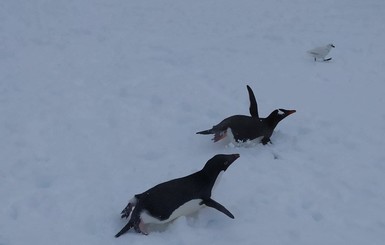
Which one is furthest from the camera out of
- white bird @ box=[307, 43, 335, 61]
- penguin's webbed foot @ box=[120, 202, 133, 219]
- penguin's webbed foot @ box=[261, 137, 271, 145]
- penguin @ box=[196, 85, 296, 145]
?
white bird @ box=[307, 43, 335, 61]

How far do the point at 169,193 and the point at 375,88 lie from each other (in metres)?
4.12

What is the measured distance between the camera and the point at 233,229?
3693mm

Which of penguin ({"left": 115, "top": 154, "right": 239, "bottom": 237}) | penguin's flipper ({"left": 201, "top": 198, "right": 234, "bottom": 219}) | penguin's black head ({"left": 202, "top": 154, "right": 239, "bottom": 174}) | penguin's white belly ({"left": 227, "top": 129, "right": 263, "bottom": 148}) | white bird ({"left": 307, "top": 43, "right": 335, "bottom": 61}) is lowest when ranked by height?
white bird ({"left": 307, "top": 43, "right": 335, "bottom": 61})

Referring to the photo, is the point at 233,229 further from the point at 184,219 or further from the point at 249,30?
the point at 249,30

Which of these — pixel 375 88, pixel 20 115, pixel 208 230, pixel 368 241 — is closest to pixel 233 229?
pixel 208 230

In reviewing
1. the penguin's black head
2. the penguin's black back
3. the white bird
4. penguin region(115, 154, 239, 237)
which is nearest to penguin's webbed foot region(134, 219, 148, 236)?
penguin region(115, 154, 239, 237)

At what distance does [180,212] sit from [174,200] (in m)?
0.14

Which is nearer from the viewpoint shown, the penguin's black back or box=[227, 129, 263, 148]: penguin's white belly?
the penguin's black back

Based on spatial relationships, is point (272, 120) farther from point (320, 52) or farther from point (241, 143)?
point (320, 52)

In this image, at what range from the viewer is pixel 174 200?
3559 mm

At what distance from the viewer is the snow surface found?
380 cm

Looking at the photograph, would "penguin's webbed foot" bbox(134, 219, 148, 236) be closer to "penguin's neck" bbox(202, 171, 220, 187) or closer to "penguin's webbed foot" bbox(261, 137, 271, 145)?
"penguin's neck" bbox(202, 171, 220, 187)

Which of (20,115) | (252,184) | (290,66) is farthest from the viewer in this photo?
(290,66)

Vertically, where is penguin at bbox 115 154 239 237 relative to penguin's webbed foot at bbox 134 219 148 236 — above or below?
above
